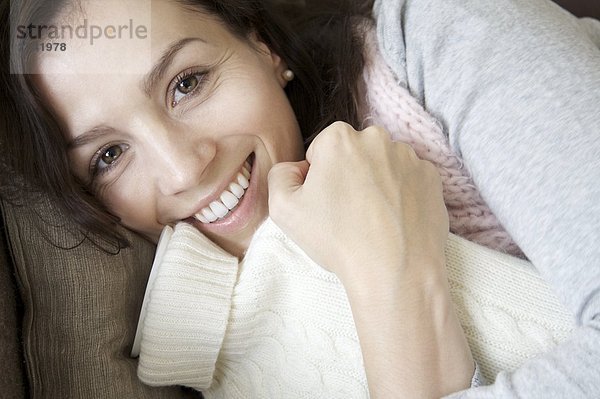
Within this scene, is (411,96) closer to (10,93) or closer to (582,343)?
(582,343)

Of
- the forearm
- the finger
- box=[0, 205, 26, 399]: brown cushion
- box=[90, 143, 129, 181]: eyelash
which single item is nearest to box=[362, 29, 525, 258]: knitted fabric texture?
the finger

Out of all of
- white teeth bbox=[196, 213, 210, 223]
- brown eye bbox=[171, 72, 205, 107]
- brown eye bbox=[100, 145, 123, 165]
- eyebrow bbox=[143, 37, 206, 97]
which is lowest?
white teeth bbox=[196, 213, 210, 223]

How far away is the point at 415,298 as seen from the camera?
2.67 ft

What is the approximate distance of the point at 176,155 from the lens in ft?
3.08

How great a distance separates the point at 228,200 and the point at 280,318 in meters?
0.21

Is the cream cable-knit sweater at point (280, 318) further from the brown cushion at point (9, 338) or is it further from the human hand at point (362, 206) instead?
the brown cushion at point (9, 338)

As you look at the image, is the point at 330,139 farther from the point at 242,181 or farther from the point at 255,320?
the point at 255,320

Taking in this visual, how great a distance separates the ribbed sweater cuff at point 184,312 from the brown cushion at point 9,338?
0.60 feet

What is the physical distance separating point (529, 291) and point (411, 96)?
35cm

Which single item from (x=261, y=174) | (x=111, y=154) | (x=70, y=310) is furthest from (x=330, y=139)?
(x=70, y=310)

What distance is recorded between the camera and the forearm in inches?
31.2

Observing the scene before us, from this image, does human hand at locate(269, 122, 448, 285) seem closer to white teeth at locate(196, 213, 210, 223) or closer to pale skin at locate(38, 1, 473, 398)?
pale skin at locate(38, 1, 473, 398)

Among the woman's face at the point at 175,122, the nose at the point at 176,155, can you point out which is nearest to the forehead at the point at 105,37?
the woman's face at the point at 175,122

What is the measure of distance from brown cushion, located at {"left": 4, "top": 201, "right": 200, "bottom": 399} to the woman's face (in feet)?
0.35
